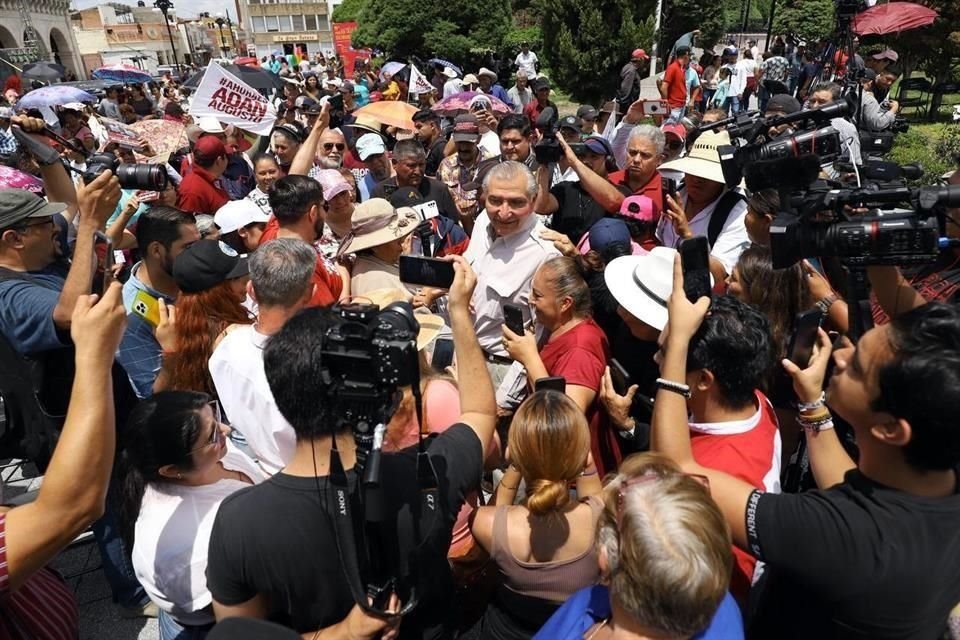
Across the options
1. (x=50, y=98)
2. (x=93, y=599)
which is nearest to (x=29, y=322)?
(x=93, y=599)

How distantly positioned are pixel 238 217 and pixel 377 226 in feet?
3.99

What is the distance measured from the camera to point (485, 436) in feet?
6.11

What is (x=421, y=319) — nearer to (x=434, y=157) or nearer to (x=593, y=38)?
(x=434, y=157)

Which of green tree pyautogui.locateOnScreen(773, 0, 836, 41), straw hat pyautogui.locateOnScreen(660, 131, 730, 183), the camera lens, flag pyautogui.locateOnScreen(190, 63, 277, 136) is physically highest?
green tree pyautogui.locateOnScreen(773, 0, 836, 41)

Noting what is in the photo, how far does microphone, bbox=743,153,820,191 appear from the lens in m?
2.44

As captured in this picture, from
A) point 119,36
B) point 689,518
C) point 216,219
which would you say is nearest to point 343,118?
point 216,219

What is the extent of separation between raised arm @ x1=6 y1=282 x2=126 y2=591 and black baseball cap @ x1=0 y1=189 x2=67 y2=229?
1684 mm

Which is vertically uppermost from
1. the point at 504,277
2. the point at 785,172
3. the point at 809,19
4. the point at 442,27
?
the point at 442,27

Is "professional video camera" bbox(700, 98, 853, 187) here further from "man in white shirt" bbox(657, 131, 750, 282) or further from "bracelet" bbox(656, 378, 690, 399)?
"bracelet" bbox(656, 378, 690, 399)

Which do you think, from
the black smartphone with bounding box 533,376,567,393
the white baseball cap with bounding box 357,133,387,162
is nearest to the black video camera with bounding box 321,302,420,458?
the black smartphone with bounding box 533,376,567,393

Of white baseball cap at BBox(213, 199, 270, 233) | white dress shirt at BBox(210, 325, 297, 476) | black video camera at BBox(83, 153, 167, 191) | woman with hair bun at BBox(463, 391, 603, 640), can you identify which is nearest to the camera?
woman with hair bun at BBox(463, 391, 603, 640)

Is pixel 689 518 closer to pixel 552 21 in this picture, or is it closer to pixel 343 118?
pixel 343 118

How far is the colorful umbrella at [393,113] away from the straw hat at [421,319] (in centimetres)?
493

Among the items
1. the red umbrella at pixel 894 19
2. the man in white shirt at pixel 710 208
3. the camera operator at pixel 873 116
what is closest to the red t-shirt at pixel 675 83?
the red umbrella at pixel 894 19
